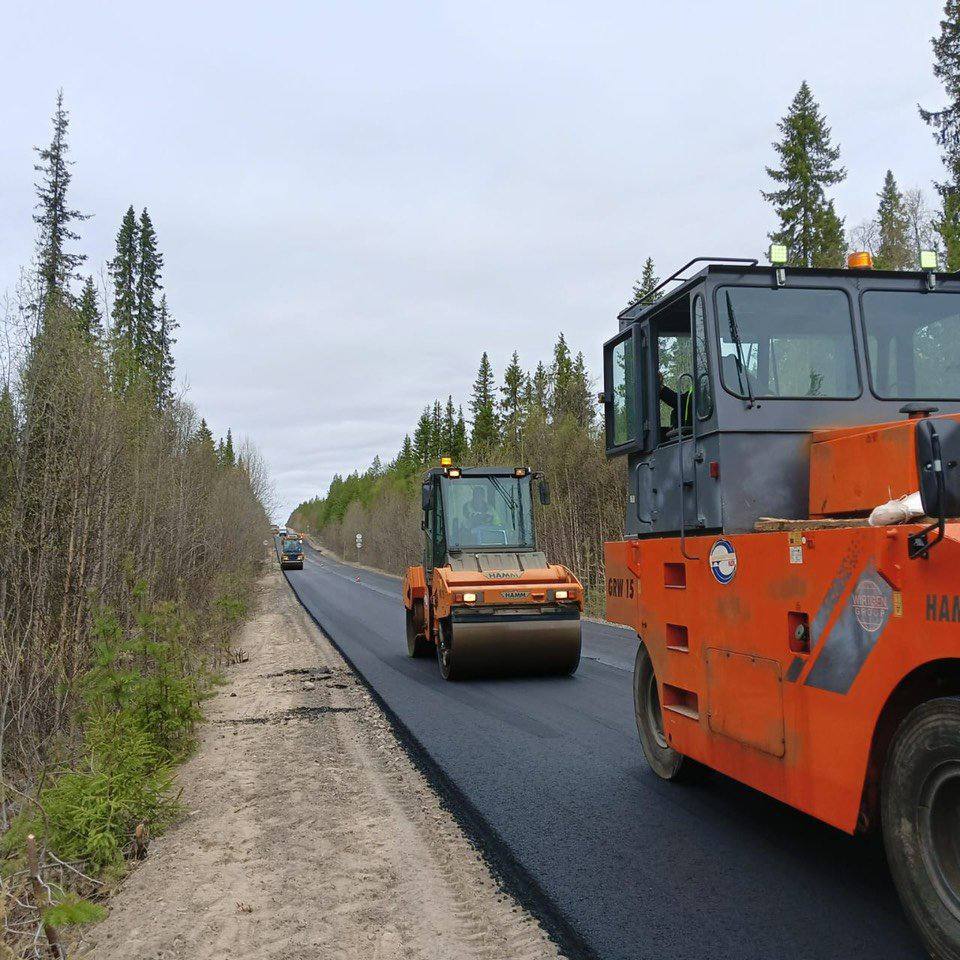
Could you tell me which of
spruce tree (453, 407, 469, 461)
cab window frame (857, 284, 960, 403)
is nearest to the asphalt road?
cab window frame (857, 284, 960, 403)

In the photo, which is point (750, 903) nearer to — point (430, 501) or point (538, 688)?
point (538, 688)

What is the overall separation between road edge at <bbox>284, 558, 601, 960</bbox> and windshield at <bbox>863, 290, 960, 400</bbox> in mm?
3004

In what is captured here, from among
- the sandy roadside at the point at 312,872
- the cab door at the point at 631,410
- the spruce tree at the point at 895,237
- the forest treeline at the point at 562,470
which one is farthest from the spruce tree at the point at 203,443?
the spruce tree at the point at 895,237

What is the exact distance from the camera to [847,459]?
374cm

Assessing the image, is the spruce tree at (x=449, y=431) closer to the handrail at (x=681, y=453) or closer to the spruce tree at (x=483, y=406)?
the spruce tree at (x=483, y=406)

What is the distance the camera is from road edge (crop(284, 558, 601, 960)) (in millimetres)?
3375

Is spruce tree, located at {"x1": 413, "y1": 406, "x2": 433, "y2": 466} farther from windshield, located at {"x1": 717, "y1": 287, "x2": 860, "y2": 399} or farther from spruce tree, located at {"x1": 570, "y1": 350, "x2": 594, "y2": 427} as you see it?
windshield, located at {"x1": 717, "y1": 287, "x2": 860, "y2": 399}

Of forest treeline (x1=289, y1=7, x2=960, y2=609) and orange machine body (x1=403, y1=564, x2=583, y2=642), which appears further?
forest treeline (x1=289, y1=7, x2=960, y2=609)

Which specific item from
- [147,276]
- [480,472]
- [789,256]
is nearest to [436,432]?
[147,276]

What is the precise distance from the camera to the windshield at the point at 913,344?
4285mm

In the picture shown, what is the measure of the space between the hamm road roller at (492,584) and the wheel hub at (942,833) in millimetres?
7014

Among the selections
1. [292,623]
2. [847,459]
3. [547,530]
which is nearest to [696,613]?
[847,459]

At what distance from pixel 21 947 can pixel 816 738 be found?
3638 millimetres

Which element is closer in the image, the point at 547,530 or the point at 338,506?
the point at 547,530
